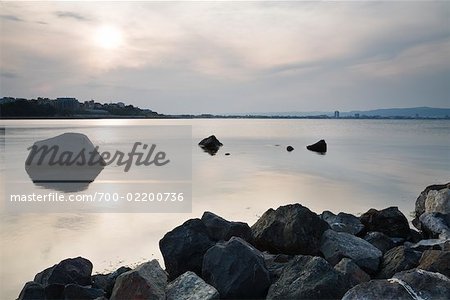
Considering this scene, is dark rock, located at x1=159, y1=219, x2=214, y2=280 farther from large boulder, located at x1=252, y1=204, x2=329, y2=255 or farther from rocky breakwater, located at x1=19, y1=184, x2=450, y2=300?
large boulder, located at x1=252, y1=204, x2=329, y2=255

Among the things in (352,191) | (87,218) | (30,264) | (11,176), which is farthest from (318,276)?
(11,176)

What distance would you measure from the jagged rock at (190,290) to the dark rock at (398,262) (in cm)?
284

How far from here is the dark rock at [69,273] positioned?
6.57 m

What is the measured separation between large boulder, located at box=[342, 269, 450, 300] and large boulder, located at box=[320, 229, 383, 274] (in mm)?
1885

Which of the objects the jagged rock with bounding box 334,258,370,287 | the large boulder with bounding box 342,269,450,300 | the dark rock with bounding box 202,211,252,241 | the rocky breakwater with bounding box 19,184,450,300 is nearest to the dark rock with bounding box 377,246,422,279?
the rocky breakwater with bounding box 19,184,450,300

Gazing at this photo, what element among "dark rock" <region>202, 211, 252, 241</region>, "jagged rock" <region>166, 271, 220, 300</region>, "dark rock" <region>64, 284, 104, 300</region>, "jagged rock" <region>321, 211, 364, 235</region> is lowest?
"dark rock" <region>64, 284, 104, 300</region>

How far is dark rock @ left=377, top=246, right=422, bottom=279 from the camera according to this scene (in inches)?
252

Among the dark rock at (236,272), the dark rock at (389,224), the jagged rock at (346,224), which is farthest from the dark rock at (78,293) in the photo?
the dark rock at (389,224)

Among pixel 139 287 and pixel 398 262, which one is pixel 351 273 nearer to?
pixel 398 262

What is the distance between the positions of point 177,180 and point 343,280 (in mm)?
16946

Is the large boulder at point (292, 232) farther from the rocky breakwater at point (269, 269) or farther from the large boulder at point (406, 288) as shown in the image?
the large boulder at point (406, 288)

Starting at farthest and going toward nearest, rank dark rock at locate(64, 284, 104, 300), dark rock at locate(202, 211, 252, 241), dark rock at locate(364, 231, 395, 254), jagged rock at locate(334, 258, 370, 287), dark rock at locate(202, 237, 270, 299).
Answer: dark rock at locate(364, 231, 395, 254) → dark rock at locate(202, 211, 252, 241) → dark rock at locate(64, 284, 104, 300) → jagged rock at locate(334, 258, 370, 287) → dark rock at locate(202, 237, 270, 299)

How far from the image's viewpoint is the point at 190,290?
18.1 ft

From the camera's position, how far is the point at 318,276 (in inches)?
209
